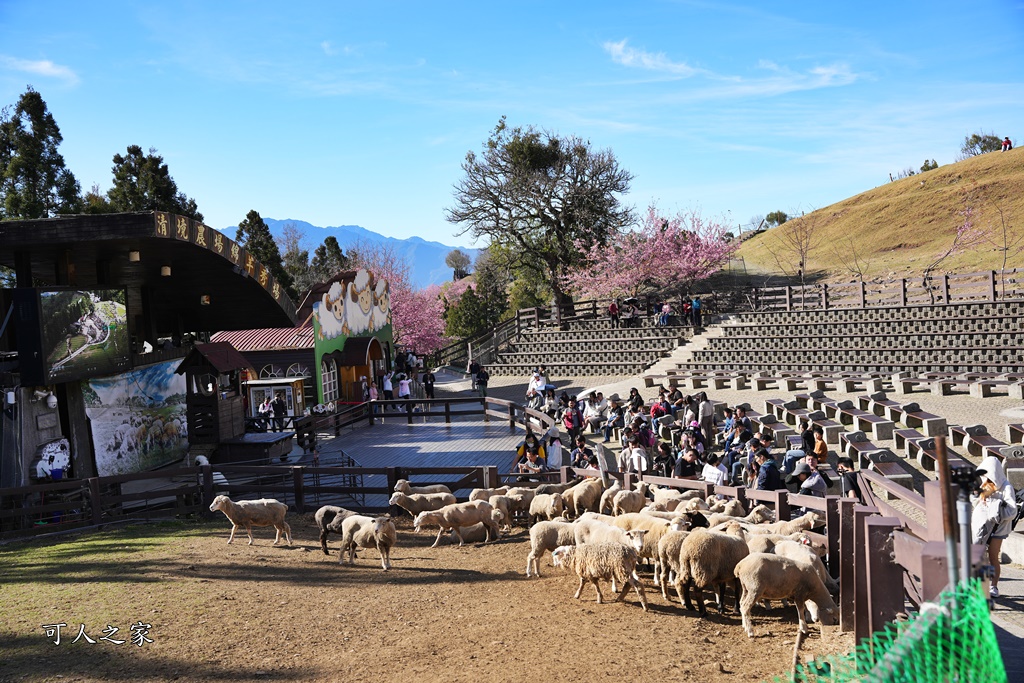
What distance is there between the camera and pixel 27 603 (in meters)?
9.45

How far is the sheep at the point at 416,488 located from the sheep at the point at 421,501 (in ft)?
0.85

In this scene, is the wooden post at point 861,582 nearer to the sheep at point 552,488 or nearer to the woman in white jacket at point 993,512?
the woman in white jacket at point 993,512

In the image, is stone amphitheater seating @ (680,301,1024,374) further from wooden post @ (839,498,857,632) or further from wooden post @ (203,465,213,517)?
wooden post @ (203,465,213,517)

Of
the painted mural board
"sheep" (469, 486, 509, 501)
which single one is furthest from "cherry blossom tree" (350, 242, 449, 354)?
"sheep" (469, 486, 509, 501)

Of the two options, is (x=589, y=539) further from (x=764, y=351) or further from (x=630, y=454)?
(x=764, y=351)

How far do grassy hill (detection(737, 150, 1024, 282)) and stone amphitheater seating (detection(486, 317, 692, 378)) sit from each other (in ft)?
59.4

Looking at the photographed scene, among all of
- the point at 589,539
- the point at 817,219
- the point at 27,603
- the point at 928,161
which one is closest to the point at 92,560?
the point at 27,603

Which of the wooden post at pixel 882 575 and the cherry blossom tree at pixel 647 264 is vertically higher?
the cherry blossom tree at pixel 647 264

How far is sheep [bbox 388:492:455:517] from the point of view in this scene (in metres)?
13.1

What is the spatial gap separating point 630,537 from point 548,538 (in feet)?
4.58

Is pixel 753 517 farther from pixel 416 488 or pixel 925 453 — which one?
pixel 925 453

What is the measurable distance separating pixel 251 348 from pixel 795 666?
26.1 metres

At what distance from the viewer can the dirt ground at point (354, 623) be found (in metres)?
7.25

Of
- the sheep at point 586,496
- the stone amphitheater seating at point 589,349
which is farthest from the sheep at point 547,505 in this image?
the stone amphitheater seating at point 589,349
